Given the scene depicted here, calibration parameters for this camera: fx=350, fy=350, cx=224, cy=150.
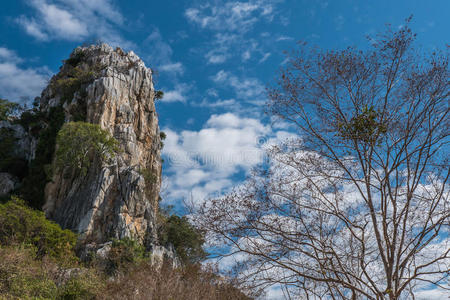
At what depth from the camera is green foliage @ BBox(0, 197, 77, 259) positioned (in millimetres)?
17453

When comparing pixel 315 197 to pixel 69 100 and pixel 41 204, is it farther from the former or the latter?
pixel 69 100

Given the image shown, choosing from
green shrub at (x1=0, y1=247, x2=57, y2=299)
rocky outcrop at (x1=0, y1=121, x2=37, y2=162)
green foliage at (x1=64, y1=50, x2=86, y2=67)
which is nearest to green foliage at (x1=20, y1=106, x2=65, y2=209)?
rocky outcrop at (x1=0, y1=121, x2=37, y2=162)

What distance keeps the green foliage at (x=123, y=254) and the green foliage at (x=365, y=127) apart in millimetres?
14296

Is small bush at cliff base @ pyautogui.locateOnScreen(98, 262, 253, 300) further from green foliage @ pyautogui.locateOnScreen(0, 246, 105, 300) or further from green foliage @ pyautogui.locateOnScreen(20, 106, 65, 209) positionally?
green foliage @ pyautogui.locateOnScreen(20, 106, 65, 209)

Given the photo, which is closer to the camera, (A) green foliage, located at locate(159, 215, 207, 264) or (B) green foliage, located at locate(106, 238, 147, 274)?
(B) green foliage, located at locate(106, 238, 147, 274)

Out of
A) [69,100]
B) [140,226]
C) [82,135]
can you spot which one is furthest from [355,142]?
[69,100]

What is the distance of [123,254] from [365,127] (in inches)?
609

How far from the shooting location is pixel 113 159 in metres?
25.7

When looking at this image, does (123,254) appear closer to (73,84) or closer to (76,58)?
(73,84)

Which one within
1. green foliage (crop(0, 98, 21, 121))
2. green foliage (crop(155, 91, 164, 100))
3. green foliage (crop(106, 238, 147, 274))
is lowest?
green foliage (crop(106, 238, 147, 274))

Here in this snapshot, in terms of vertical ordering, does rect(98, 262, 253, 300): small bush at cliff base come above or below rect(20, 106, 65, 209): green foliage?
below

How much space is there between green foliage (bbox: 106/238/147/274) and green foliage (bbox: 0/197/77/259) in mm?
1941

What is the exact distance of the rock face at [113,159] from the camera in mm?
→ 21938

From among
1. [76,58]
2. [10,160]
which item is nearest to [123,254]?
[10,160]
